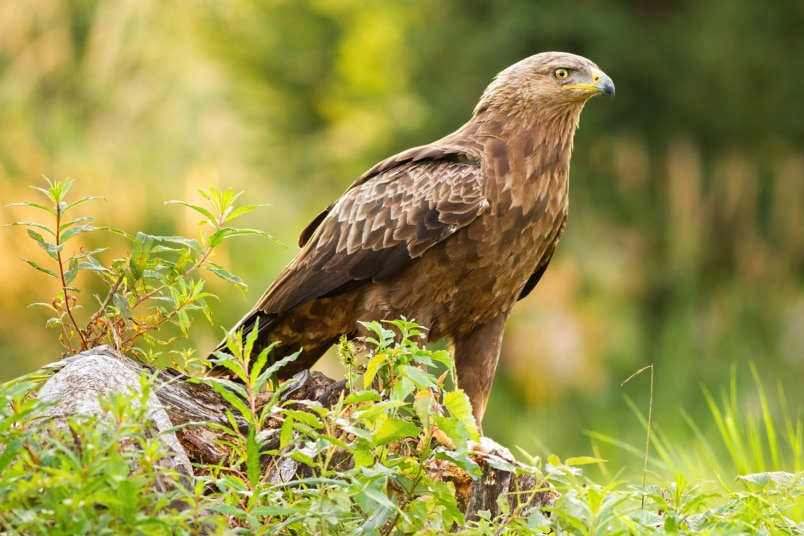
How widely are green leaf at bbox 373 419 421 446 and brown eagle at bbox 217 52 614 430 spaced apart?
1.87m

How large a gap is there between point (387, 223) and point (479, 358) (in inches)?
28.5

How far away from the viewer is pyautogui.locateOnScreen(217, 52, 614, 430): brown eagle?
4664 mm

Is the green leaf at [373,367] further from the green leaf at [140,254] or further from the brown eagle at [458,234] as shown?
the brown eagle at [458,234]

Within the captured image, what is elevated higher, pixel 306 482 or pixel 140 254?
pixel 140 254

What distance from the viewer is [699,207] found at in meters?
13.1

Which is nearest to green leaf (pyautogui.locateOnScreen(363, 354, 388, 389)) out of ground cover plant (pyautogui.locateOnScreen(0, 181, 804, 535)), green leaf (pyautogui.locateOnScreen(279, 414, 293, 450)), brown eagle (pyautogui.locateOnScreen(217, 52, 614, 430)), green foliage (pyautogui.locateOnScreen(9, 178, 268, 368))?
ground cover plant (pyautogui.locateOnScreen(0, 181, 804, 535))

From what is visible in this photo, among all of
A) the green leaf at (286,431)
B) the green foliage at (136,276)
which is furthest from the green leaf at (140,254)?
the green leaf at (286,431)

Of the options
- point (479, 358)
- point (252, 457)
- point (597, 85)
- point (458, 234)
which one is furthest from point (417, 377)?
point (597, 85)

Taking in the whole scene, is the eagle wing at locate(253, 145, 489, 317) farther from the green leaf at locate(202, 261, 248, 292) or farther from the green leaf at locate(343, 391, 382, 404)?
the green leaf at locate(343, 391, 382, 404)

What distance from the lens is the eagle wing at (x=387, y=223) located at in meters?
4.63

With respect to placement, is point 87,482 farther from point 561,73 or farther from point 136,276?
point 561,73

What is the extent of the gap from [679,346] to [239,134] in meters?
7.77

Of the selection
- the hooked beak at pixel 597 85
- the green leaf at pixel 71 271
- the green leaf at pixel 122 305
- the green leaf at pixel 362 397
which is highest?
the hooked beak at pixel 597 85

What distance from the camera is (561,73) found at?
203 inches
